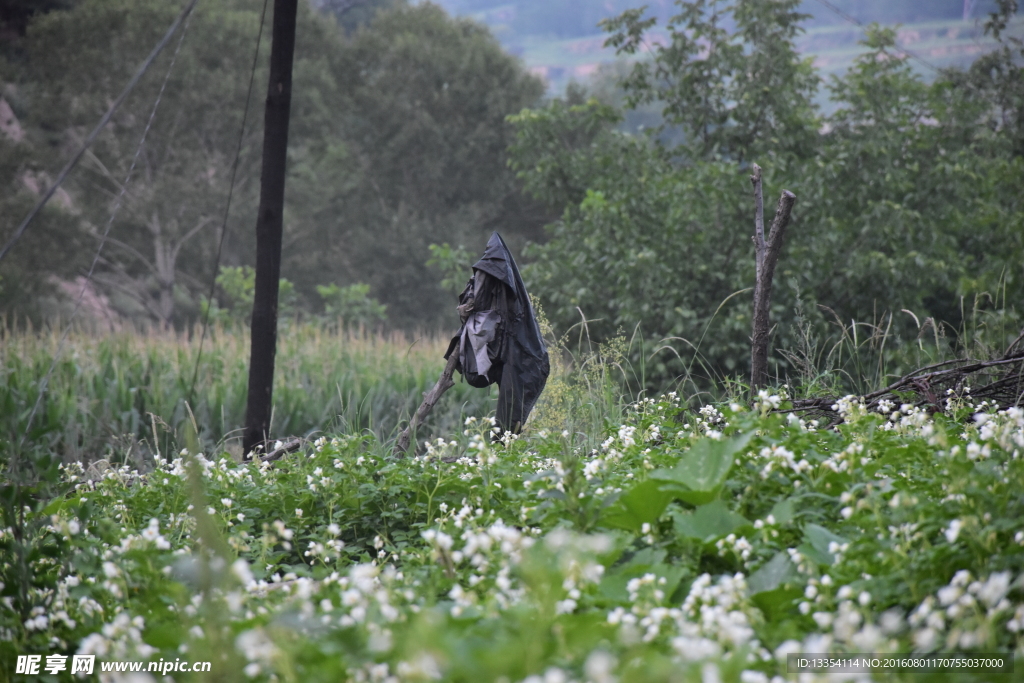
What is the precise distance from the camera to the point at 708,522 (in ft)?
6.07

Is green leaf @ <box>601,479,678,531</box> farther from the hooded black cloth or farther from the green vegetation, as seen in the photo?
the hooded black cloth

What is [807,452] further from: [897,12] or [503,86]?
[503,86]

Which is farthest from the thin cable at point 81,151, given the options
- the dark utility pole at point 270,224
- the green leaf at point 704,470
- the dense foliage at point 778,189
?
the dense foliage at point 778,189

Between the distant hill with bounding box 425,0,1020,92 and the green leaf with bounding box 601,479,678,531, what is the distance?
842 cm

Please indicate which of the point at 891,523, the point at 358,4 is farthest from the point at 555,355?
the point at 358,4

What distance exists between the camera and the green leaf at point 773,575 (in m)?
1.65

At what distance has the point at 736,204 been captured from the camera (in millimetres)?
8812

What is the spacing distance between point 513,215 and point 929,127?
59.0ft

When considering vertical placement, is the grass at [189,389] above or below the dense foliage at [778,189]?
below

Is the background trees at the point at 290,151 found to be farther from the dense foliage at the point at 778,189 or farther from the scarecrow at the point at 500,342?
the scarecrow at the point at 500,342

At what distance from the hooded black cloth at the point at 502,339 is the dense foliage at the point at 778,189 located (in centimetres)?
413

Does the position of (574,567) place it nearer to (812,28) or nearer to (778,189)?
(778,189)

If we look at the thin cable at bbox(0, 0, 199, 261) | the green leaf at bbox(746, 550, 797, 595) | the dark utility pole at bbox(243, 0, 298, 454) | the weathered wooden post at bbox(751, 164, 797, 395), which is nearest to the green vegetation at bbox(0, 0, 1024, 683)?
the green leaf at bbox(746, 550, 797, 595)

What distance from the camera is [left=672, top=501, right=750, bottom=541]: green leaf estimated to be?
183 centimetres
